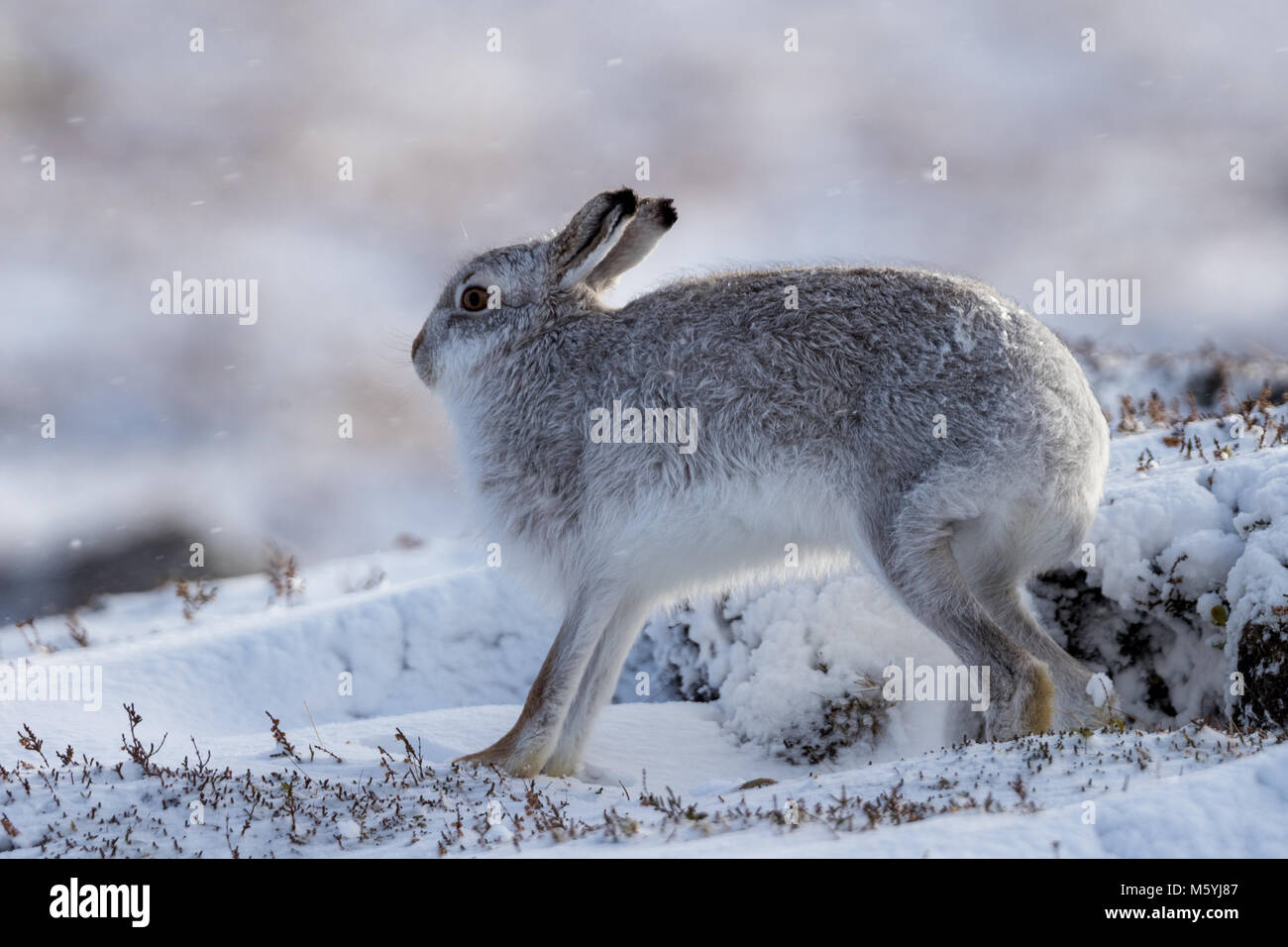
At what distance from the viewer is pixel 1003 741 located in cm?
477

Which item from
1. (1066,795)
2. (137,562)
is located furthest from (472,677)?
(137,562)

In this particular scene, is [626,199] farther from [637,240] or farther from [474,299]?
[474,299]

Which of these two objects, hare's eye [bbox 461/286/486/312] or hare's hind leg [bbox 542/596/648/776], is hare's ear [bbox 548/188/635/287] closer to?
hare's eye [bbox 461/286/486/312]

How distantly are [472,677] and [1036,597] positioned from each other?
4.36 meters

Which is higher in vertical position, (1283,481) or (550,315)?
(550,315)

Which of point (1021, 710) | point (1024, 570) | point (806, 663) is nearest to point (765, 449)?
point (1024, 570)

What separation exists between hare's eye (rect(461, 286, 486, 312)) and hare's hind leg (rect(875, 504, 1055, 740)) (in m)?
2.93

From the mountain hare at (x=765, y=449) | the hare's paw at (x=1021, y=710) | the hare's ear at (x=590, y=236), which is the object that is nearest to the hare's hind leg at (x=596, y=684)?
the mountain hare at (x=765, y=449)

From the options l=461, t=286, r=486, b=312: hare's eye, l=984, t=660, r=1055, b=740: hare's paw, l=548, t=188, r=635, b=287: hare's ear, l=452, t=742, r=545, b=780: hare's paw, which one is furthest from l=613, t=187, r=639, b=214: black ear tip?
l=984, t=660, r=1055, b=740: hare's paw

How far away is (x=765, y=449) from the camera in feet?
17.6

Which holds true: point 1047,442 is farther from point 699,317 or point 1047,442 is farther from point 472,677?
point 472,677

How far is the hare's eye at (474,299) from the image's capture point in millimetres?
6637

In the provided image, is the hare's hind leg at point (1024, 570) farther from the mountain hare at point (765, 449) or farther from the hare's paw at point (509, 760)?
the hare's paw at point (509, 760)

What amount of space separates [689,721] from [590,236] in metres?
3.48
